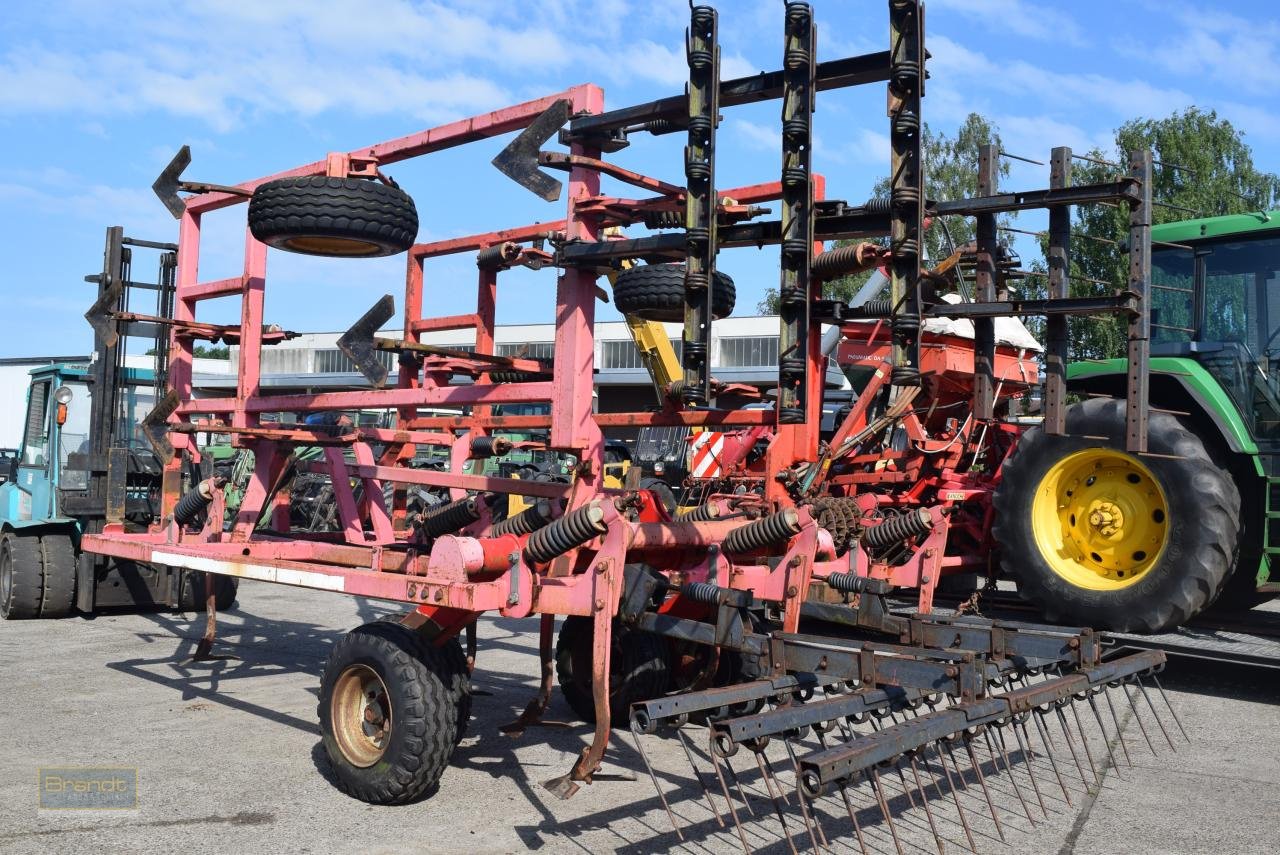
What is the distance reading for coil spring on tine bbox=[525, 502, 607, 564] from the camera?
4340 millimetres

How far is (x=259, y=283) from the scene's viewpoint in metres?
6.74

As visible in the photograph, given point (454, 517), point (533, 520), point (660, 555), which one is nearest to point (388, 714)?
point (533, 520)

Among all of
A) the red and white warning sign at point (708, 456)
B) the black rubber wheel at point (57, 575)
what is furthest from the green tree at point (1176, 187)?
the black rubber wheel at point (57, 575)

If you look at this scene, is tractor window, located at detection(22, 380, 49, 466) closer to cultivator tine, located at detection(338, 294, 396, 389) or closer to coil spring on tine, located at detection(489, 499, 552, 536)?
cultivator tine, located at detection(338, 294, 396, 389)

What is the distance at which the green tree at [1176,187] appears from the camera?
2944cm

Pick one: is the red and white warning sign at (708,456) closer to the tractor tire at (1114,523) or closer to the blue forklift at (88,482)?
the tractor tire at (1114,523)

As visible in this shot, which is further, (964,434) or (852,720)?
(964,434)

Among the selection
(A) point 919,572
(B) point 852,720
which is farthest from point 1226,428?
(B) point 852,720

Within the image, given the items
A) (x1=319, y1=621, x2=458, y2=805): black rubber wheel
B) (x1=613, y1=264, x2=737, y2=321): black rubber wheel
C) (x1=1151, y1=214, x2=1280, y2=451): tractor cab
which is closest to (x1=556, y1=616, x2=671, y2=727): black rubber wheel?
(x1=319, y1=621, x2=458, y2=805): black rubber wheel

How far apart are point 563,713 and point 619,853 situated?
2.32 metres

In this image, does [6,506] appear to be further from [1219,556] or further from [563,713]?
[1219,556]

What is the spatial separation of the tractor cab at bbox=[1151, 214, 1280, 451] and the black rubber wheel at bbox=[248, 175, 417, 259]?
474 cm

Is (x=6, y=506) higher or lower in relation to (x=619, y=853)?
higher

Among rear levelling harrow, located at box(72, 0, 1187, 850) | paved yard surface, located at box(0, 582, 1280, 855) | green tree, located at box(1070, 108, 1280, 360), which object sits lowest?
paved yard surface, located at box(0, 582, 1280, 855)
